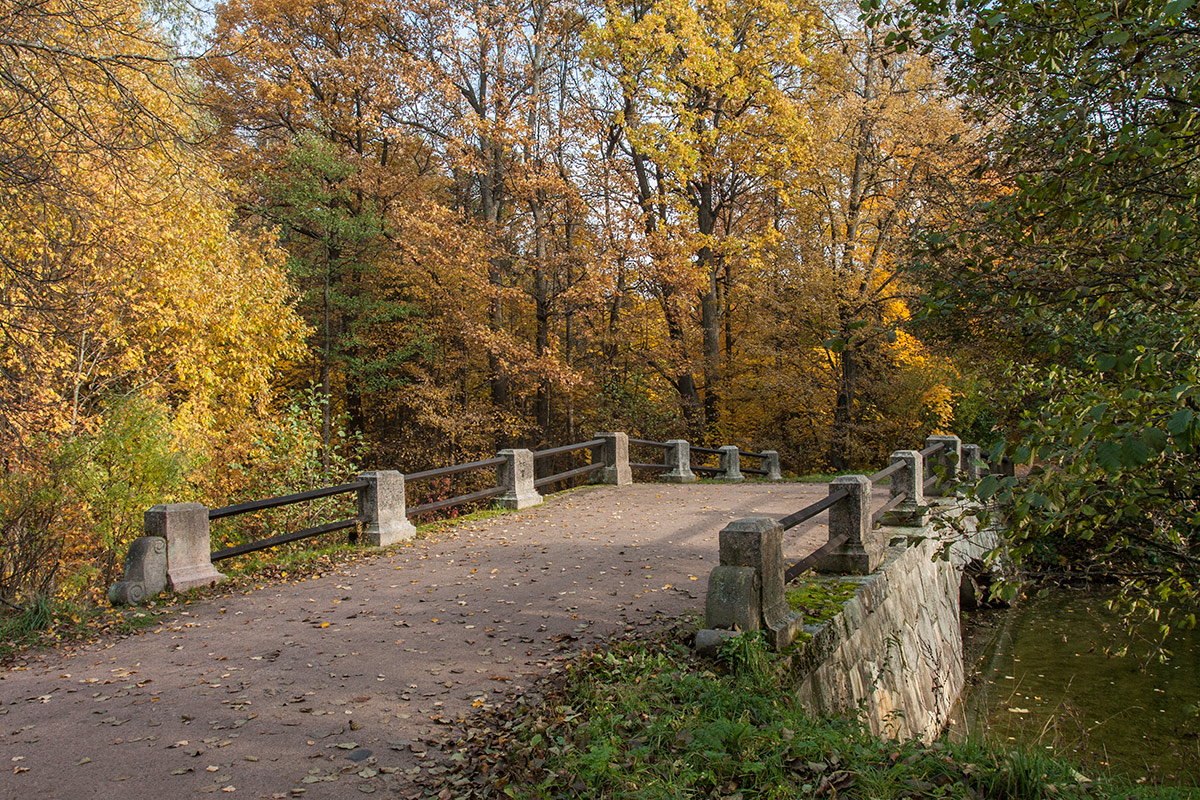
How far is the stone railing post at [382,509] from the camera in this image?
9969 millimetres

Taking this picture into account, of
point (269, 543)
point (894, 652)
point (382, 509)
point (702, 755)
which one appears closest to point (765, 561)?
point (702, 755)

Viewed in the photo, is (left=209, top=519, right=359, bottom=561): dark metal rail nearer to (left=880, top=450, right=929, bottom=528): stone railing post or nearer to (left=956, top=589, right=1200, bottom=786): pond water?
(left=956, top=589, right=1200, bottom=786): pond water

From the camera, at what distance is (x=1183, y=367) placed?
11.9ft

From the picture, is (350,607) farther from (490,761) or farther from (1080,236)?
(1080,236)

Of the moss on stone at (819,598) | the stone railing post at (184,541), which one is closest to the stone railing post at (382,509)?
the stone railing post at (184,541)

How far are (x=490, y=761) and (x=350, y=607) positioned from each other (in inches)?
137

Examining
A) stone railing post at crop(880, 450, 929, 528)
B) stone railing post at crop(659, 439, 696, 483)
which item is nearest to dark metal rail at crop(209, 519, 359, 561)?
stone railing post at crop(880, 450, 929, 528)

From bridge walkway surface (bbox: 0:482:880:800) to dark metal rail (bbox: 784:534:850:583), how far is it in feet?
3.02

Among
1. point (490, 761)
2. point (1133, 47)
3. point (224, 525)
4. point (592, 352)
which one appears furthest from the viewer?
point (592, 352)

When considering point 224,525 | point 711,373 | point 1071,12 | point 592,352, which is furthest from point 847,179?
point 1071,12

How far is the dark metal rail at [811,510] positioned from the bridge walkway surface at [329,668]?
1.15 m

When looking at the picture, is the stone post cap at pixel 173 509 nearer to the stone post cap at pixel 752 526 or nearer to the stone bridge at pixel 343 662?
the stone bridge at pixel 343 662

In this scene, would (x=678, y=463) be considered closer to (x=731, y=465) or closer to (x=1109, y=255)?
(x=731, y=465)

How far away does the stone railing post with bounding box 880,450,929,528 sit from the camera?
10781 mm
